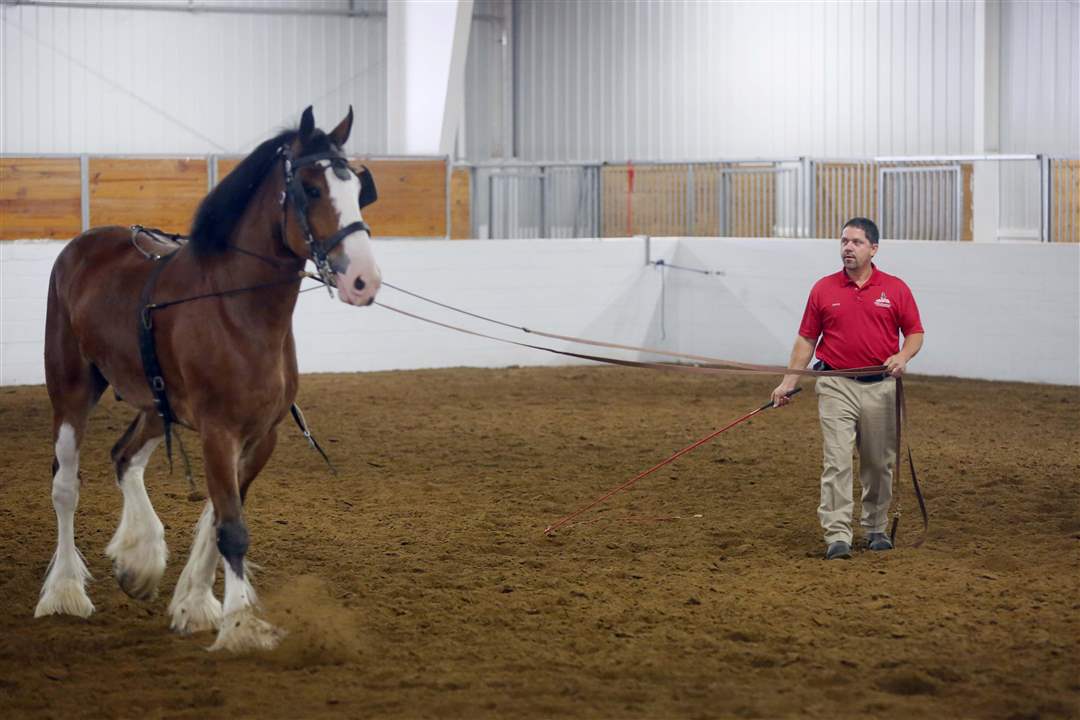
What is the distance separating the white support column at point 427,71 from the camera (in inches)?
580

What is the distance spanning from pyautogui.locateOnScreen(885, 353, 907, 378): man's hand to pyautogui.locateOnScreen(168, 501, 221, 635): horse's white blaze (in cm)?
304

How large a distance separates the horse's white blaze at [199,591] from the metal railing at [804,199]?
9.37m

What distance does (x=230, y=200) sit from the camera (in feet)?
16.0

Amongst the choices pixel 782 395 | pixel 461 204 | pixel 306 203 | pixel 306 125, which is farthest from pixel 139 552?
pixel 461 204

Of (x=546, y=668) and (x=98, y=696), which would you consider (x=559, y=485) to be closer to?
(x=546, y=668)

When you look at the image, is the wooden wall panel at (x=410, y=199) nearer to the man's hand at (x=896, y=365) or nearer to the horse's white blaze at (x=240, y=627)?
the man's hand at (x=896, y=365)

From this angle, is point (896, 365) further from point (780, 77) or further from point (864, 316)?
point (780, 77)

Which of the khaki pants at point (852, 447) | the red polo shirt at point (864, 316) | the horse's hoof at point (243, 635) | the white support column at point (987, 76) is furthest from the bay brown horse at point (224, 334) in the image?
the white support column at point (987, 76)

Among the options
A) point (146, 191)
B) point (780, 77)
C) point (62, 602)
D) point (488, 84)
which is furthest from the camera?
point (488, 84)

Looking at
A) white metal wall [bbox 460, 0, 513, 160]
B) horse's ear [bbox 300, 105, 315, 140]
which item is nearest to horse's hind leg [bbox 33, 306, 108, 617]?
horse's ear [bbox 300, 105, 315, 140]

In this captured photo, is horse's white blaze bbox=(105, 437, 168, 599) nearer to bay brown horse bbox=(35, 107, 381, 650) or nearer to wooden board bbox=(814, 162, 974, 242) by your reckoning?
bay brown horse bbox=(35, 107, 381, 650)

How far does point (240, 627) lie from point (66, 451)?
1.33m

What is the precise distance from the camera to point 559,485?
7785 mm

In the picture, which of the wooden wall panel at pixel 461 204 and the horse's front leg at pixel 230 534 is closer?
the horse's front leg at pixel 230 534
